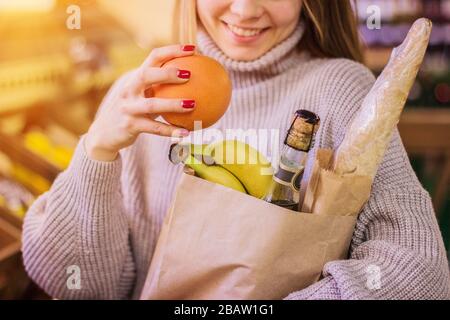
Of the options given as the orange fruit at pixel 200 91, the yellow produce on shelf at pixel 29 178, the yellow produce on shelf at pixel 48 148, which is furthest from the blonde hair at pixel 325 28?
the yellow produce on shelf at pixel 48 148

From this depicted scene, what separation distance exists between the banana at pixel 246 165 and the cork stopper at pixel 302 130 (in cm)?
9

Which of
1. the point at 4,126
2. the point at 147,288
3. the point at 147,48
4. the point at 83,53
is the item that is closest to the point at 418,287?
the point at 147,288

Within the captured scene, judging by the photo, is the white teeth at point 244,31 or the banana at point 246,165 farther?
the white teeth at point 244,31

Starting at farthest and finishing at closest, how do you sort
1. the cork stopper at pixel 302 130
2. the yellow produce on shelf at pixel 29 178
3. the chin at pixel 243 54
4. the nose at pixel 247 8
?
the yellow produce on shelf at pixel 29 178 < the chin at pixel 243 54 < the nose at pixel 247 8 < the cork stopper at pixel 302 130

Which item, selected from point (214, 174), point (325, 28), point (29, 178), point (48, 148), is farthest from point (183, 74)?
point (48, 148)

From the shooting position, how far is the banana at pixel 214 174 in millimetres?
996

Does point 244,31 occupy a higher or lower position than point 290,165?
higher

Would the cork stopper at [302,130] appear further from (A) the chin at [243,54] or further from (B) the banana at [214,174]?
(A) the chin at [243,54]

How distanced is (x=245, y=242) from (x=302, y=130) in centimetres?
19

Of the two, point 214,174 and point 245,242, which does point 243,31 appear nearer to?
point 214,174

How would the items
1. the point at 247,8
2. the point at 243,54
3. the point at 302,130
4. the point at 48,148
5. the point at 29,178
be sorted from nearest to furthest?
the point at 302,130 < the point at 247,8 < the point at 243,54 < the point at 29,178 < the point at 48,148

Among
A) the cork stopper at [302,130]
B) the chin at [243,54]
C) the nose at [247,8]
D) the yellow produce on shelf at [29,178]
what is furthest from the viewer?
the yellow produce on shelf at [29,178]

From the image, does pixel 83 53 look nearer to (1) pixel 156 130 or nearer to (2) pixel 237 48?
(2) pixel 237 48

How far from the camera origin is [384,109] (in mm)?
933
